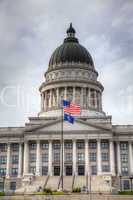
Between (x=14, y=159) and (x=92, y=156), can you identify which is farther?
(x=14, y=159)

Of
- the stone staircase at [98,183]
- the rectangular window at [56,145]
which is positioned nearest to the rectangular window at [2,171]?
the rectangular window at [56,145]

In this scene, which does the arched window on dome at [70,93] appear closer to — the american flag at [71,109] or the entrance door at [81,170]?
the entrance door at [81,170]

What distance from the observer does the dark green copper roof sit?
108 meters

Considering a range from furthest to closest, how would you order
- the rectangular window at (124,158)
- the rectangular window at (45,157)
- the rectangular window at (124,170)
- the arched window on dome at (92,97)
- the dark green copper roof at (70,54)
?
the dark green copper roof at (70,54) → the arched window on dome at (92,97) → the rectangular window at (124,158) → the rectangular window at (45,157) → the rectangular window at (124,170)

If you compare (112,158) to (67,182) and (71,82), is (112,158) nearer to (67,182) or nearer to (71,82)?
(67,182)

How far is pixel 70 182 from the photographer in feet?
246

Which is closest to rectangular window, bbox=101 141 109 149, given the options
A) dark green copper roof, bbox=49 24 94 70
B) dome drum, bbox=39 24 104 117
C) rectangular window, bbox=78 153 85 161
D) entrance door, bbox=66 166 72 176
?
rectangular window, bbox=78 153 85 161

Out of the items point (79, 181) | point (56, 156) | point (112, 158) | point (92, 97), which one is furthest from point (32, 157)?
point (92, 97)

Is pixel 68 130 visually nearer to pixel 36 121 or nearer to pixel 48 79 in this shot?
pixel 36 121

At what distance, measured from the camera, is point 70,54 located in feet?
355

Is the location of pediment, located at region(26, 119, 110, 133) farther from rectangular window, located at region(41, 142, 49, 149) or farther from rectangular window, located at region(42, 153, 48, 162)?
rectangular window, located at region(42, 153, 48, 162)

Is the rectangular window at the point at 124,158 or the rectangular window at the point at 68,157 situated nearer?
the rectangular window at the point at 68,157

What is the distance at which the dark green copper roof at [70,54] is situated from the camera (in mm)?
107750

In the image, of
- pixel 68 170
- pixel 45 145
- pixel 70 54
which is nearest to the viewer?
pixel 68 170
